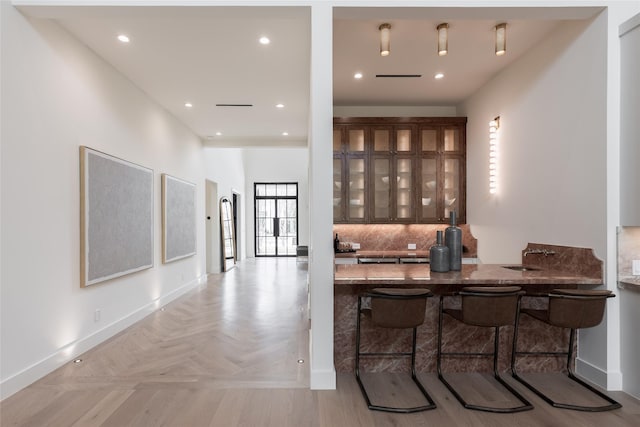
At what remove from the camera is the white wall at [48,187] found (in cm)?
289

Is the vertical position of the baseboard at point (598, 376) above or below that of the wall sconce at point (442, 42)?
below

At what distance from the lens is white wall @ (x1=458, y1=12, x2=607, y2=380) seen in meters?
2.95

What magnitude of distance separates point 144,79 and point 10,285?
2892mm

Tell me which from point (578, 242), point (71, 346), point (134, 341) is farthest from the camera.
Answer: point (134, 341)

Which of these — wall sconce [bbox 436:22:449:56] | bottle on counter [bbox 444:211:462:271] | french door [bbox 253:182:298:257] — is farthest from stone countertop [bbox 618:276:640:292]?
french door [bbox 253:182:298:257]

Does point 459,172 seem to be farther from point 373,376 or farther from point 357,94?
point 373,376

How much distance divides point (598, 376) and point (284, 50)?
404cm

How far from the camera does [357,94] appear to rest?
524 cm

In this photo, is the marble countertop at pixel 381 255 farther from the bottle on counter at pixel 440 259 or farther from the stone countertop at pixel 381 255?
the bottle on counter at pixel 440 259

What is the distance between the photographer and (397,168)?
557 cm

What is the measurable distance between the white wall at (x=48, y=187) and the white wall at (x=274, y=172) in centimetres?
821

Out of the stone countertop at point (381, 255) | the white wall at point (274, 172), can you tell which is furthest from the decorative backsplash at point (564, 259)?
the white wall at point (274, 172)

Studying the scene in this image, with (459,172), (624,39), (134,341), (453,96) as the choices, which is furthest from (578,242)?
(134,341)

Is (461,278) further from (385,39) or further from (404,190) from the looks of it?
(404,190)
